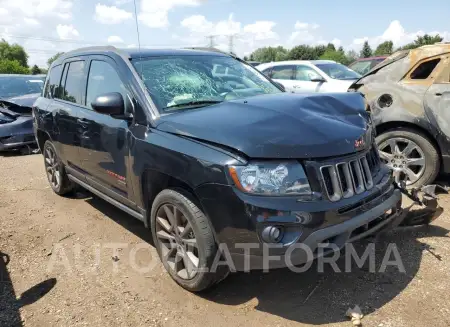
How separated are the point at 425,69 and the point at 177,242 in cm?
383

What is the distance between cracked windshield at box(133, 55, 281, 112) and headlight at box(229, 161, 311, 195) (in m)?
0.97

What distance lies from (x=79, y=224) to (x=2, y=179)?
289 centimetres

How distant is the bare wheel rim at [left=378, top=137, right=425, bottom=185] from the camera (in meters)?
4.82

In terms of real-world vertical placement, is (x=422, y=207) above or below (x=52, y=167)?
above

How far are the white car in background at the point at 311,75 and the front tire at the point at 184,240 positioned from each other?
7.40 meters

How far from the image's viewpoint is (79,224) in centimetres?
447

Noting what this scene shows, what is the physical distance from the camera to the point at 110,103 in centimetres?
312

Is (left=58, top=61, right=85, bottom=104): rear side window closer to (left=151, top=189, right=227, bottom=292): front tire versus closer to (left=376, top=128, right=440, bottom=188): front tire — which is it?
(left=151, top=189, right=227, bottom=292): front tire

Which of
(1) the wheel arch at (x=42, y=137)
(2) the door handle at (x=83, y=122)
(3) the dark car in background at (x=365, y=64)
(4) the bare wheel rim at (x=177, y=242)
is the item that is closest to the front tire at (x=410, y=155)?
(4) the bare wheel rim at (x=177, y=242)

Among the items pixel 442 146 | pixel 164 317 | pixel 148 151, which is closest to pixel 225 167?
pixel 148 151

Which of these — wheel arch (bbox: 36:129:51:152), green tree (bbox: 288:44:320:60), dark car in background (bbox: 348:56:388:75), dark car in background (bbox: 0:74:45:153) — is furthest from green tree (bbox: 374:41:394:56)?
wheel arch (bbox: 36:129:51:152)

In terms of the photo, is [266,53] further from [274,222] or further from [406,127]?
[274,222]

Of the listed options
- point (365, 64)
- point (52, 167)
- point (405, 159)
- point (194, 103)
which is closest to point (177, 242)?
point (194, 103)

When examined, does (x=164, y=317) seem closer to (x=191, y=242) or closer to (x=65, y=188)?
(x=191, y=242)
